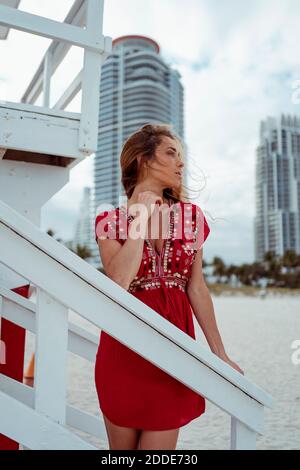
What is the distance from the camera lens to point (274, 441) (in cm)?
508

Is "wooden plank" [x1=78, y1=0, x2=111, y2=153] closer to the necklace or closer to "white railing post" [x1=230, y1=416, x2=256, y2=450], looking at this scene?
the necklace

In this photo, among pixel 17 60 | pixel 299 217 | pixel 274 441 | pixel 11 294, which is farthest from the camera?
pixel 299 217

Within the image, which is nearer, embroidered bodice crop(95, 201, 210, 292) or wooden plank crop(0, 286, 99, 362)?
embroidered bodice crop(95, 201, 210, 292)

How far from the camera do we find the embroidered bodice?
1630 mm

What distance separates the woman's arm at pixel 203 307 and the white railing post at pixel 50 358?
0.57 metres

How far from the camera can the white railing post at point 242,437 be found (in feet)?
4.13

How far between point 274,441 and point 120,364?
14.0 ft

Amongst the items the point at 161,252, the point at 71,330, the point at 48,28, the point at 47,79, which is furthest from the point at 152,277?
the point at 47,79

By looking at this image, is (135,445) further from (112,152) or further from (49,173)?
(112,152)

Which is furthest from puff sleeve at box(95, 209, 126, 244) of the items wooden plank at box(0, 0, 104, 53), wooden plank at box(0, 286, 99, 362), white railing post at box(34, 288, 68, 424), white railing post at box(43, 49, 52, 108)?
white railing post at box(43, 49, 52, 108)

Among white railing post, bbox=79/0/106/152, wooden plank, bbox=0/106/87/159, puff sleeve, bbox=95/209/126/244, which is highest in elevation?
white railing post, bbox=79/0/106/152

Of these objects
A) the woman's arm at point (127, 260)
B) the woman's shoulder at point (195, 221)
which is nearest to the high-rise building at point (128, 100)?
the woman's shoulder at point (195, 221)

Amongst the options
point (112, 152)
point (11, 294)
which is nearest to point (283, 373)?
point (11, 294)

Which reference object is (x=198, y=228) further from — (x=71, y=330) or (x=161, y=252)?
(x=71, y=330)
